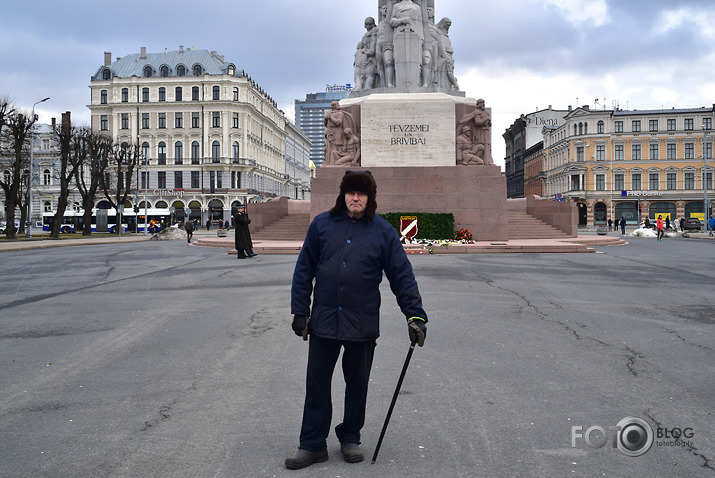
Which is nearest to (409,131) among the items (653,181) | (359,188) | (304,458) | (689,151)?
(359,188)

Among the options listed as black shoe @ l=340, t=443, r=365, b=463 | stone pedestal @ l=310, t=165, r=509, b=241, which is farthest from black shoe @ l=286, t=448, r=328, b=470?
stone pedestal @ l=310, t=165, r=509, b=241

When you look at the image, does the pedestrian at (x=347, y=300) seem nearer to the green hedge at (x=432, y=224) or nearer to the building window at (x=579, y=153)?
the green hedge at (x=432, y=224)

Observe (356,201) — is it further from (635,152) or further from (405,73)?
(635,152)

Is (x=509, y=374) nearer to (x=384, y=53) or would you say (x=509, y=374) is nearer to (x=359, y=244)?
(x=359, y=244)

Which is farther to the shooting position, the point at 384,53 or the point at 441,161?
the point at 384,53

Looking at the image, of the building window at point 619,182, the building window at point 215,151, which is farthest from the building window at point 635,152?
the building window at point 215,151

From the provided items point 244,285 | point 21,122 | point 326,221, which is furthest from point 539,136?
point 326,221

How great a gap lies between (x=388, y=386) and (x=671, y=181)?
8196 cm

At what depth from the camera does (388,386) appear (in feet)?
17.7

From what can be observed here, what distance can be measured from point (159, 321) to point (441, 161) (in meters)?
17.4

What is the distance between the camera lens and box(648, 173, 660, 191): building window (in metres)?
77.8

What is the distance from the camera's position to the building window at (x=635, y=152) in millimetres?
78562

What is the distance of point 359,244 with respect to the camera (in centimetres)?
393

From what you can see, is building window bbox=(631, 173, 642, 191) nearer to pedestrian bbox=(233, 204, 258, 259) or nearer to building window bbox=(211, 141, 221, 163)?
building window bbox=(211, 141, 221, 163)
